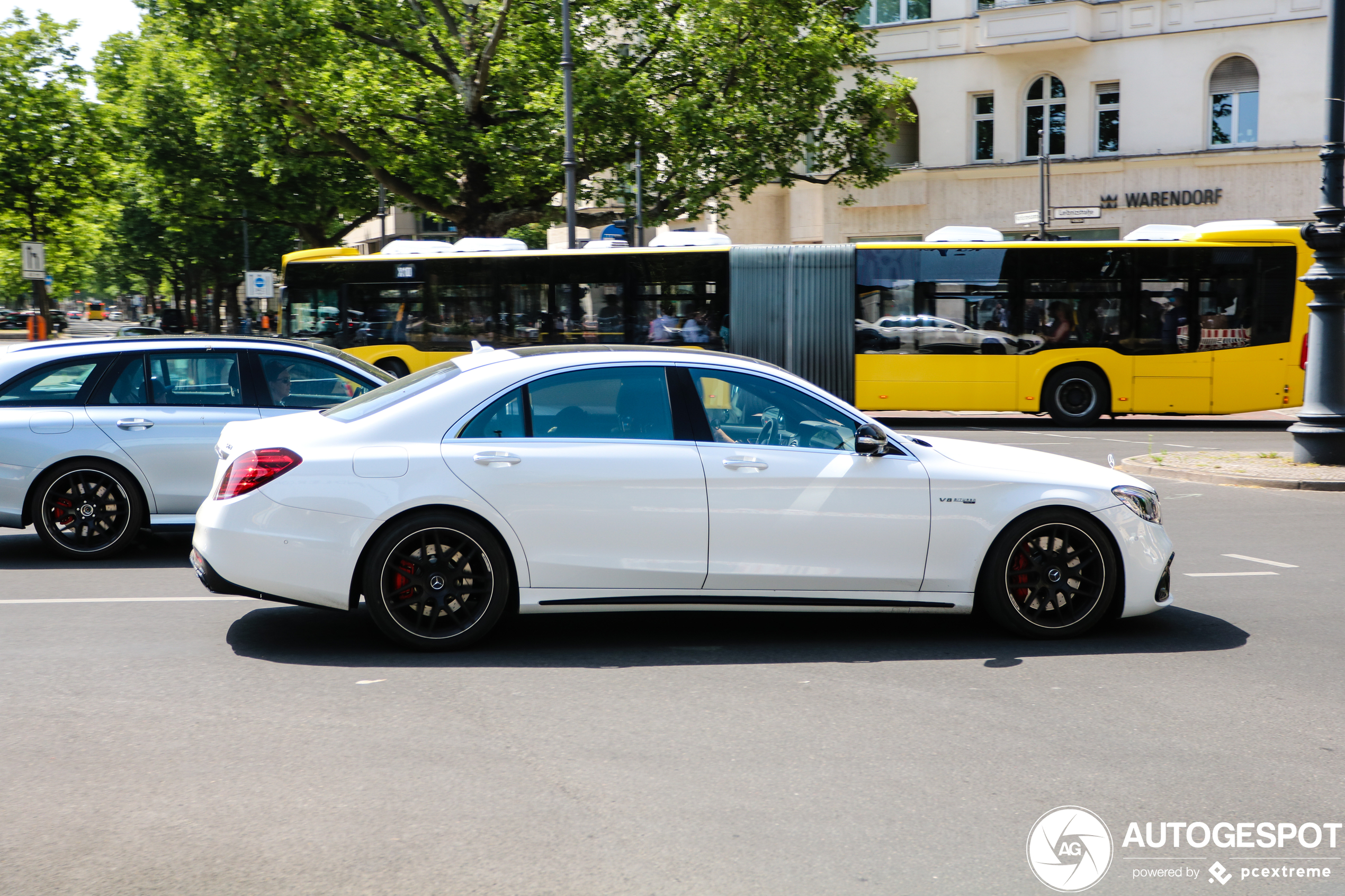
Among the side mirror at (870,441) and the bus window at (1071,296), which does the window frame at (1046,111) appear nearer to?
the bus window at (1071,296)

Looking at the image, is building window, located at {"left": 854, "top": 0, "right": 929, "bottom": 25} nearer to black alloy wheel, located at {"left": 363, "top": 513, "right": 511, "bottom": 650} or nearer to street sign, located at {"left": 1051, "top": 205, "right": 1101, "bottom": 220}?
street sign, located at {"left": 1051, "top": 205, "right": 1101, "bottom": 220}

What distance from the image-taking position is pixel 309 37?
27188mm

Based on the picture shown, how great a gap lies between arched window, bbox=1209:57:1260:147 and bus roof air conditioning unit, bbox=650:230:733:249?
16689 mm

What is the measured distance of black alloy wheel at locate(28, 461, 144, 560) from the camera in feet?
27.6

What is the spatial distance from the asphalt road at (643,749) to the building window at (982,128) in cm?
2913

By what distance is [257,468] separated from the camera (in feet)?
19.0

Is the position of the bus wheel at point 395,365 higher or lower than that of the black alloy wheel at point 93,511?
higher

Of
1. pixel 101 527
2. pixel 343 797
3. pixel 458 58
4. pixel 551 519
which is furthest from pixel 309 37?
pixel 343 797

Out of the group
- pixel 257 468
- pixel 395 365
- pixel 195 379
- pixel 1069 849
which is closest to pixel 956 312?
pixel 395 365

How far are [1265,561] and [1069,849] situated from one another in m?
5.47

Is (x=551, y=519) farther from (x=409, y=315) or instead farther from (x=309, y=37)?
(x=309, y=37)

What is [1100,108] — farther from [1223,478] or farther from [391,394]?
[391,394]

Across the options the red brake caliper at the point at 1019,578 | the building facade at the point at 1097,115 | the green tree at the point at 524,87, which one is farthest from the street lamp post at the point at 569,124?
the red brake caliper at the point at 1019,578

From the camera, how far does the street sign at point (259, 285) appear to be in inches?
1639
